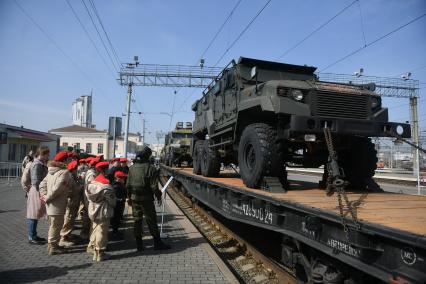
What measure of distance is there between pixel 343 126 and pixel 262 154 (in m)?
1.27

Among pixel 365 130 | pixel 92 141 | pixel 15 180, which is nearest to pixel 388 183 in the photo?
pixel 365 130

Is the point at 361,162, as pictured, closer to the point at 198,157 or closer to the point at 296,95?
the point at 296,95

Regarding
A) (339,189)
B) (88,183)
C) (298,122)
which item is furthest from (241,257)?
(339,189)

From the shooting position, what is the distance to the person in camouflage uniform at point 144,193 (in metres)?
6.67

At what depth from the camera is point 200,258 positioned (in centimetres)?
616

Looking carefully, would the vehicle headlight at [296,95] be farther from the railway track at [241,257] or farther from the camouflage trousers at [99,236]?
the camouflage trousers at [99,236]

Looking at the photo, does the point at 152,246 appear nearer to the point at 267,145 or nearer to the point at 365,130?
the point at 267,145

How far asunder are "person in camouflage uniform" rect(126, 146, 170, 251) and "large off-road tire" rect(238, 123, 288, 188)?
1.63 m

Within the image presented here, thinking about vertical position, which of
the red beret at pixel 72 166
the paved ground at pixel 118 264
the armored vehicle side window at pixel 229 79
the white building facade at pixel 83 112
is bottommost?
the paved ground at pixel 118 264

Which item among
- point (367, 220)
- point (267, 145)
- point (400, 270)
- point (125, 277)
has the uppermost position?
point (267, 145)

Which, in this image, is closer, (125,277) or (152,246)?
(125,277)

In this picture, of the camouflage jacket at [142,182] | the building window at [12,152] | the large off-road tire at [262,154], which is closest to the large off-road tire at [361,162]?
the large off-road tire at [262,154]

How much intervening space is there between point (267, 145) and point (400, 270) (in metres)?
3.39

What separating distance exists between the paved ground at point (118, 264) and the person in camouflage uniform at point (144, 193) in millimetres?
261
